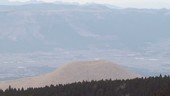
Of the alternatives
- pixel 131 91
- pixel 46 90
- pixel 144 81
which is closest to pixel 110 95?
pixel 131 91

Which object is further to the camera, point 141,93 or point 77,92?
point 77,92

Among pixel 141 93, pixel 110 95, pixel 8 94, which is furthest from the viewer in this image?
pixel 8 94

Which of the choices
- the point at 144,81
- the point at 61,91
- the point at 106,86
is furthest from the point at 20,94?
the point at 144,81

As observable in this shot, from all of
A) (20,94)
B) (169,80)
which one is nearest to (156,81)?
(169,80)

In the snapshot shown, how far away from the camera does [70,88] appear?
417 ft

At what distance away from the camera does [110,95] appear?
115 meters

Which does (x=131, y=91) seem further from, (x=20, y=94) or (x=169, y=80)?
(x=20, y=94)

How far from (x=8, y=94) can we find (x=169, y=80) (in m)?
38.7

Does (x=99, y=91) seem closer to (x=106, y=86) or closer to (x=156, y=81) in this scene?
(x=106, y=86)

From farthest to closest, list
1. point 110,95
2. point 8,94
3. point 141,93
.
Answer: point 8,94
point 110,95
point 141,93

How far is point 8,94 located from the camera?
122312mm

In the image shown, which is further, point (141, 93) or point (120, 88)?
point (120, 88)

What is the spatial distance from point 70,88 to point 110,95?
1564 cm

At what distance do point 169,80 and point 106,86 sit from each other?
1855 cm
